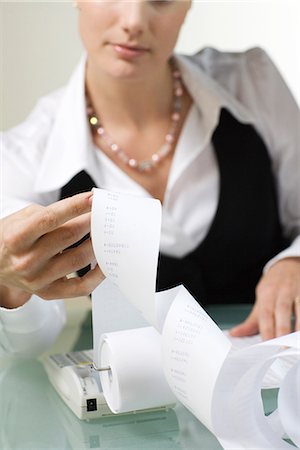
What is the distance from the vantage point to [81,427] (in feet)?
2.32

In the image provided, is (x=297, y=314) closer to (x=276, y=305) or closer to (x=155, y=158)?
(x=276, y=305)

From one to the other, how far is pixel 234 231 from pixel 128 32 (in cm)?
33

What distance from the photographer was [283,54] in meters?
1.77

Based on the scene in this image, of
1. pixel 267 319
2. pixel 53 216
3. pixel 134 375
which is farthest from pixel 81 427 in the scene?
pixel 267 319

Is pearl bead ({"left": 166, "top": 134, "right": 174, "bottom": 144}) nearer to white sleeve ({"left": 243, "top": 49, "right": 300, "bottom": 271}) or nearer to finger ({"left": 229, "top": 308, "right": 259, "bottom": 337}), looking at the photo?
white sleeve ({"left": 243, "top": 49, "right": 300, "bottom": 271})

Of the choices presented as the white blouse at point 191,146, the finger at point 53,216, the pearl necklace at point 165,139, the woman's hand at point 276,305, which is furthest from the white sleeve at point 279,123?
the finger at point 53,216

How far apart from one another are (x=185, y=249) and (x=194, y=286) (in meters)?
0.06

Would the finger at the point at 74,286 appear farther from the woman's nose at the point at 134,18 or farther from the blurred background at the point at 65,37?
the blurred background at the point at 65,37

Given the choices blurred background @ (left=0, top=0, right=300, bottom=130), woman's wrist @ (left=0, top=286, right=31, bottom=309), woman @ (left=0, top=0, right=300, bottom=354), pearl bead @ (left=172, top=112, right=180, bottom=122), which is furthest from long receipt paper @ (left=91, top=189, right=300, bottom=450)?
blurred background @ (left=0, top=0, right=300, bottom=130)

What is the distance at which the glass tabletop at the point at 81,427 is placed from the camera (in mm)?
673

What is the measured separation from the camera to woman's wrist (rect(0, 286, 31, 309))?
86 centimetres

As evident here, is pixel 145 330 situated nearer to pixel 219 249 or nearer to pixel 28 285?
pixel 28 285

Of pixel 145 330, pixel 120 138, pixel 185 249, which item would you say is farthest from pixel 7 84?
pixel 145 330

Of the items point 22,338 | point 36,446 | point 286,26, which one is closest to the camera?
point 36,446
